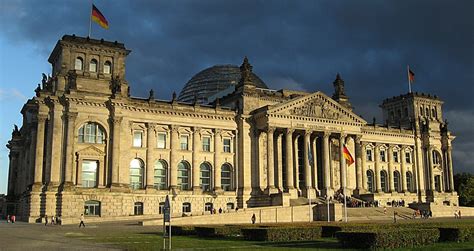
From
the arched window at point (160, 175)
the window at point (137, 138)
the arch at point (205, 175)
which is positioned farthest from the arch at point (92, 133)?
the arch at point (205, 175)

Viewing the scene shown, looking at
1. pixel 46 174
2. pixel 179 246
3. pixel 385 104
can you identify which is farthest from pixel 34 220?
pixel 385 104

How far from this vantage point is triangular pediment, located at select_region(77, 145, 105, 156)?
64.6 meters

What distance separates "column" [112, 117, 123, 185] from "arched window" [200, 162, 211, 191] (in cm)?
1354

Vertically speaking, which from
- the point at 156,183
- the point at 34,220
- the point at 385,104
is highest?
the point at 385,104

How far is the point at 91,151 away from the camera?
6519cm

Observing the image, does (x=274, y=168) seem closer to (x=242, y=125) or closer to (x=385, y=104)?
(x=242, y=125)

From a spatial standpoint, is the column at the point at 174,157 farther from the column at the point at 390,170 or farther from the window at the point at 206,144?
the column at the point at 390,170

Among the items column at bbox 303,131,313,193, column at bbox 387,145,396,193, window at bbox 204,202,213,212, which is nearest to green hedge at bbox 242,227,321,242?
window at bbox 204,202,213,212

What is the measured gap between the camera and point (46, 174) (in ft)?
206

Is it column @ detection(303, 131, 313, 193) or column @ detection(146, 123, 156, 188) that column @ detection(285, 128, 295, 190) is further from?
column @ detection(146, 123, 156, 188)

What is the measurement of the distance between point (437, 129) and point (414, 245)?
272 ft

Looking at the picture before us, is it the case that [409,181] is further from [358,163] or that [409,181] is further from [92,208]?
[92,208]

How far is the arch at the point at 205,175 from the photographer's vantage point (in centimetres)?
7431

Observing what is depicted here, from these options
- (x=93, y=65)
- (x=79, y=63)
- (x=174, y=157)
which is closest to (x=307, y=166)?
(x=174, y=157)
